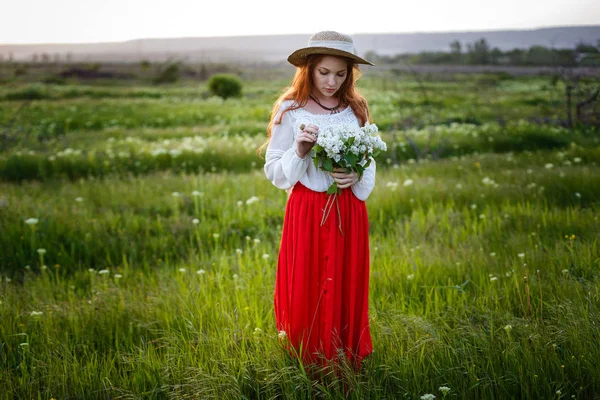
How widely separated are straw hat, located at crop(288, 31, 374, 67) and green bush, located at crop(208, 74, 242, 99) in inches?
1200

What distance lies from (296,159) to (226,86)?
102 ft

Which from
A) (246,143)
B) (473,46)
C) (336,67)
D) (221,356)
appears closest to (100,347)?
(221,356)

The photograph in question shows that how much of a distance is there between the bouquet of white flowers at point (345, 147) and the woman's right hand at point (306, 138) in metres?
0.06

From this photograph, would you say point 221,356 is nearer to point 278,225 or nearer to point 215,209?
point 278,225

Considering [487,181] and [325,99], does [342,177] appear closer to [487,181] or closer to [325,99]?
[325,99]

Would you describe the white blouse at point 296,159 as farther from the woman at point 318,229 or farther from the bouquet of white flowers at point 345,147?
the bouquet of white flowers at point 345,147

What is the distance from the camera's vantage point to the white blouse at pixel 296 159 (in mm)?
2980

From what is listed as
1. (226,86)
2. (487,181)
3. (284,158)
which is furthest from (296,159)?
(226,86)

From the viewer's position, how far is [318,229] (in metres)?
3.05

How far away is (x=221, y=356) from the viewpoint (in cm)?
329

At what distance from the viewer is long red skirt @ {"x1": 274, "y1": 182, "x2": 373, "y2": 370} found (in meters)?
3.04

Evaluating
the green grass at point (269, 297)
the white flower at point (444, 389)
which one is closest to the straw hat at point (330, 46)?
the green grass at point (269, 297)

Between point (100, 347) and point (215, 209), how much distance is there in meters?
3.33

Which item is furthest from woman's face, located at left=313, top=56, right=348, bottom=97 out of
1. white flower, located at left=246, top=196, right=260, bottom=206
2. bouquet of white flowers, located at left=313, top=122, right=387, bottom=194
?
white flower, located at left=246, top=196, right=260, bottom=206
